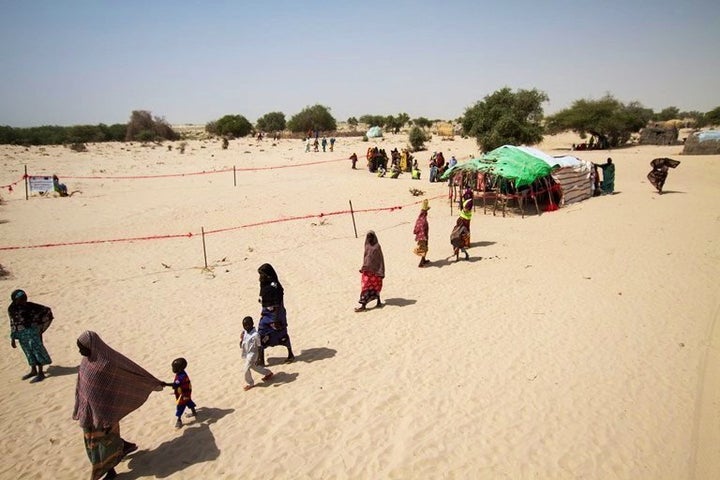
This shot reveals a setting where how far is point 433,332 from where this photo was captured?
755 centimetres

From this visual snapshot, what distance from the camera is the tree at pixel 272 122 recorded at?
70.1 meters

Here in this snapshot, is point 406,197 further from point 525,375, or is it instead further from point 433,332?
point 525,375

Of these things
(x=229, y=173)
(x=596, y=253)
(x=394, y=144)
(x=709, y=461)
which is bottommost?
(x=709, y=461)

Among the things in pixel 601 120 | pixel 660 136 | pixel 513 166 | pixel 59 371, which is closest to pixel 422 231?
pixel 513 166

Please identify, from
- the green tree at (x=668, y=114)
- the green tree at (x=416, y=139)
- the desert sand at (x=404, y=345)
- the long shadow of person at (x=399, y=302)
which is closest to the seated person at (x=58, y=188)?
the desert sand at (x=404, y=345)

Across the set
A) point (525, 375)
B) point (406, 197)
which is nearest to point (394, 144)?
point (406, 197)

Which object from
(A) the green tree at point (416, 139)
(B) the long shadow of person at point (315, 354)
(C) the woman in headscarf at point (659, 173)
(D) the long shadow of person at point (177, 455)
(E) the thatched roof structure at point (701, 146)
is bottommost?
(D) the long shadow of person at point (177, 455)

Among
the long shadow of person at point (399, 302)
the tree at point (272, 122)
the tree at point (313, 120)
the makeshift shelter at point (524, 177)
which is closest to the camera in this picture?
the long shadow of person at point (399, 302)

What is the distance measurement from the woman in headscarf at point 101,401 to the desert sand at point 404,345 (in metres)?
0.42

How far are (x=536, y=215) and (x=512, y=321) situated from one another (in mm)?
10272

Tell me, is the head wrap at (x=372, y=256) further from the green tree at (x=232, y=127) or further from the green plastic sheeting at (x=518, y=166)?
the green tree at (x=232, y=127)

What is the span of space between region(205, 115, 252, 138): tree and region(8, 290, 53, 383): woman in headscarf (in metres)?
53.4

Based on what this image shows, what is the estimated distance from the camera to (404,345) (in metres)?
7.12

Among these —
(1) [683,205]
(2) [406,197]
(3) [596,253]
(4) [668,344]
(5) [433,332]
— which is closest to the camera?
(4) [668,344]
